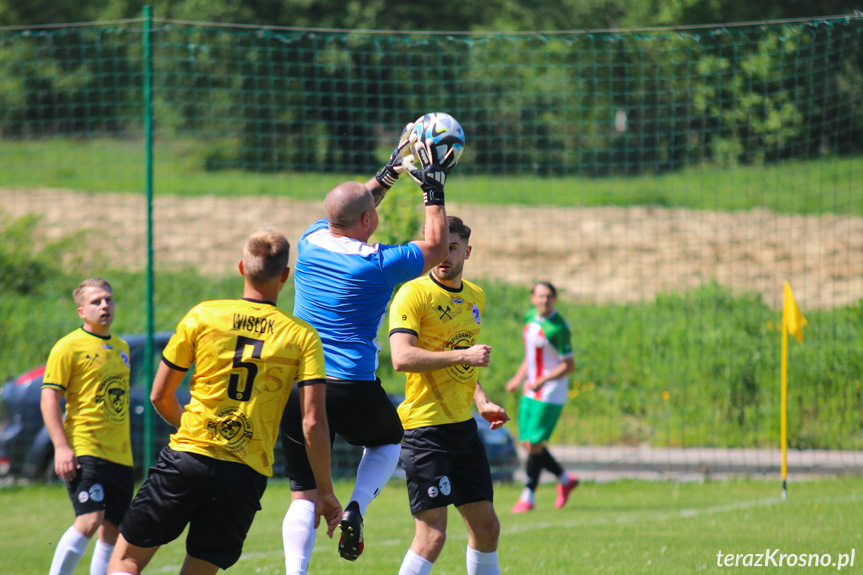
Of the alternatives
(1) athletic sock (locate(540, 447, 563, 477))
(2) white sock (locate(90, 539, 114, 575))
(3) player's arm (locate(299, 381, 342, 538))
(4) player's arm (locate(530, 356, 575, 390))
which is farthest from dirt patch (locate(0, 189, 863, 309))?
(3) player's arm (locate(299, 381, 342, 538))

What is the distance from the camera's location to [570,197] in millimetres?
16281

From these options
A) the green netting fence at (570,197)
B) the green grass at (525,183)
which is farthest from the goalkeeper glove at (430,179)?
the green grass at (525,183)

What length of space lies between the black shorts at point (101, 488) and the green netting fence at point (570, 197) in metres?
4.10

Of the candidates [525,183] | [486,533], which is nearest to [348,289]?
[486,533]

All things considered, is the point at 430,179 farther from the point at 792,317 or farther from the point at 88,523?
the point at 792,317

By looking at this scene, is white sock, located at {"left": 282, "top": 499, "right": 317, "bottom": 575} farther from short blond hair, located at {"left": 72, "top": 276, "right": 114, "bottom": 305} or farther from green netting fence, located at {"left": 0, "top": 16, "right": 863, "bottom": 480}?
green netting fence, located at {"left": 0, "top": 16, "right": 863, "bottom": 480}

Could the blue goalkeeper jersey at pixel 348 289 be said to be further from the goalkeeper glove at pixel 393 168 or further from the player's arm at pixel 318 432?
the player's arm at pixel 318 432

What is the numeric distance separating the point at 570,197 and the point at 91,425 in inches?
482

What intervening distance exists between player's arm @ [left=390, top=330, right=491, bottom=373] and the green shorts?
454cm

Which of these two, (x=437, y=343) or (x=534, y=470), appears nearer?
(x=437, y=343)

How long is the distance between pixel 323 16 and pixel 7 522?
84.3ft

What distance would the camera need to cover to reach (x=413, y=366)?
4.23 metres

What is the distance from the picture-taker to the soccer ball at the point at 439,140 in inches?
160

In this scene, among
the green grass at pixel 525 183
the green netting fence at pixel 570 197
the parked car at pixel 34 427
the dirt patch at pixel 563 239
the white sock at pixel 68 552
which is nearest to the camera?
the white sock at pixel 68 552
